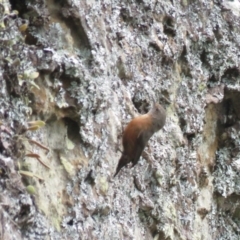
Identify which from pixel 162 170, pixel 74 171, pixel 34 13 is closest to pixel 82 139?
pixel 74 171

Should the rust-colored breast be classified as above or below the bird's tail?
above

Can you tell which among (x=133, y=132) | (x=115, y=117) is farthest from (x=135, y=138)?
(x=115, y=117)

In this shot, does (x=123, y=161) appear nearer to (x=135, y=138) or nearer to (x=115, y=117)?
(x=135, y=138)

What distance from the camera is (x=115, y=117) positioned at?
260 cm

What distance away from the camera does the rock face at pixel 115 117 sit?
201cm

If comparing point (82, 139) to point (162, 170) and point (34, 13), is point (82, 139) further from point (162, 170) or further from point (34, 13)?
point (162, 170)

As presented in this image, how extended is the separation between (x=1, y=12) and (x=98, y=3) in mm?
707

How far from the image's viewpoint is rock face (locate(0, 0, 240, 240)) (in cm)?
201

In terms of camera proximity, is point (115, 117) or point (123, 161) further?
point (115, 117)

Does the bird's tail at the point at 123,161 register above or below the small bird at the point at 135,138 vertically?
below

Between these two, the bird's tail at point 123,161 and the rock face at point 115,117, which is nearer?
the rock face at point 115,117

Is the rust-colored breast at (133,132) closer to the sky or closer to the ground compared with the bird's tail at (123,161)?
closer to the sky

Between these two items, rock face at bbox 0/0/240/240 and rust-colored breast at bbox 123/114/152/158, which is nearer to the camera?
rock face at bbox 0/0/240/240

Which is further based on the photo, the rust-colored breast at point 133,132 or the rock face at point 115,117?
the rust-colored breast at point 133,132
